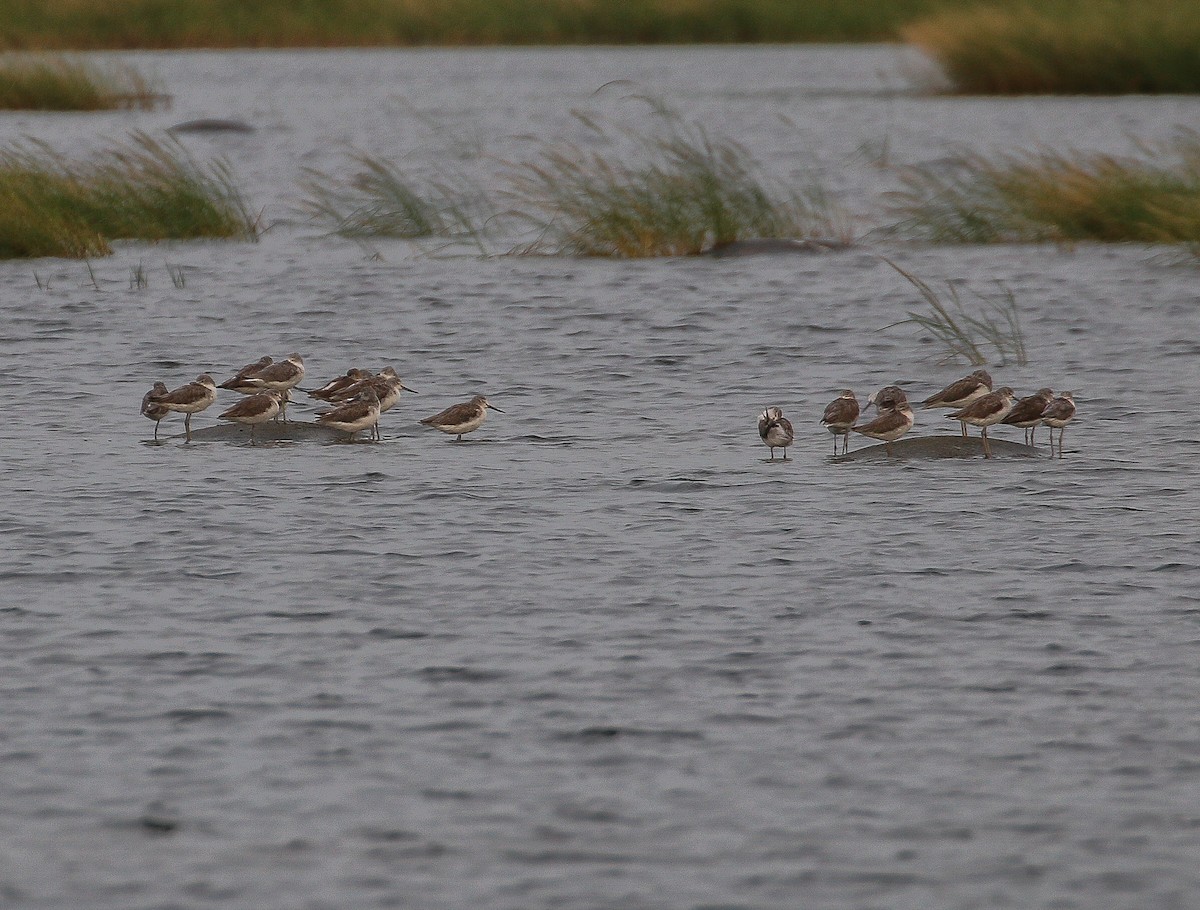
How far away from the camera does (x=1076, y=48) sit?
43688 millimetres

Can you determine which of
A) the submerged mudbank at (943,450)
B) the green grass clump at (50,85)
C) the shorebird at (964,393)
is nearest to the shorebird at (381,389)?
the submerged mudbank at (943,450)

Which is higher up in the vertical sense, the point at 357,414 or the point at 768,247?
the point at 768,247

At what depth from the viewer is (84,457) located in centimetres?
1512

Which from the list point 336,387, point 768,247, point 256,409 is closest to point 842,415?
point 336,387

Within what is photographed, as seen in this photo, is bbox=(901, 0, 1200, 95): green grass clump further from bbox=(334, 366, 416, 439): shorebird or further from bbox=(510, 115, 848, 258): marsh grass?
bbox=(334, 366, 416, 439): shorebird

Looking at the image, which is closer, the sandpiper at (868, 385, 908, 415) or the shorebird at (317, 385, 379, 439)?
the sandpiper at (868, 385, 908, 415)

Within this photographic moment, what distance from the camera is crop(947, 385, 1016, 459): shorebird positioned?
15.1 metres

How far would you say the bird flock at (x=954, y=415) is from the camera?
48.6 feet

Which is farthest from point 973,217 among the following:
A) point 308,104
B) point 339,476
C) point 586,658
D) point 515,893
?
point 308,104

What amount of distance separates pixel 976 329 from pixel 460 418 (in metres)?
7.72

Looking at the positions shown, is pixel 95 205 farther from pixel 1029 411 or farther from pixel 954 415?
pixel 1029 411

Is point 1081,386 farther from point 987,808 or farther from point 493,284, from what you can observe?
point 987,808

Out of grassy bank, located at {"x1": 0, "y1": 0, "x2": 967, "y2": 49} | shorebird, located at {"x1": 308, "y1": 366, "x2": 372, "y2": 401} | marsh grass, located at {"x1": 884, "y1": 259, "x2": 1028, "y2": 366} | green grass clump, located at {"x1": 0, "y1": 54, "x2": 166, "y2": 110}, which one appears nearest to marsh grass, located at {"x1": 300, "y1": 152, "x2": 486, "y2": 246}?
marsh grass, located at {"x1": 884, "y1": 259, "x2": 1028, "y2": 366}

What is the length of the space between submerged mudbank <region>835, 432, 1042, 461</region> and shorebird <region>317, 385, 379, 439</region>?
3532mm
